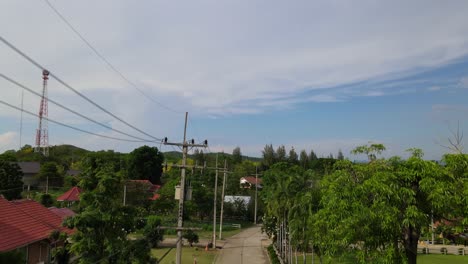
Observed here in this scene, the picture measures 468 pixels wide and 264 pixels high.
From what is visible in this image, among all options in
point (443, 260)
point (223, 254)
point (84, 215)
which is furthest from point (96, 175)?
point (443, 260)

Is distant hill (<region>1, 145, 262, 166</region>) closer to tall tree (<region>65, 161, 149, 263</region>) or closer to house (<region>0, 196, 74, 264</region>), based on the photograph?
house (<region>0, 196, 74, 264</region>)

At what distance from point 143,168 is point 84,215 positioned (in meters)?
69.5

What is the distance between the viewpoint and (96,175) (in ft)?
52.0

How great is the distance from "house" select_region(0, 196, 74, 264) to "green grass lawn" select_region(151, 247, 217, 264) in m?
11.4

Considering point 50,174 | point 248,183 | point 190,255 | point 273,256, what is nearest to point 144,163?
point 50,174

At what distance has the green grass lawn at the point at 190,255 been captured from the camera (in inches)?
1265

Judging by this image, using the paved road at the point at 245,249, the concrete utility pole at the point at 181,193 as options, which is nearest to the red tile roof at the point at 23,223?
the concrete utility pole at the point at 181,193

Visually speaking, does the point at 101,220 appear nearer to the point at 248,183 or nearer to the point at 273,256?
the point at 273,256

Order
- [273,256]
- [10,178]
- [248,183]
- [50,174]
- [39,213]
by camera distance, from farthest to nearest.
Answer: [248,183], [50,174], [10,178], [273,256], [39,213]

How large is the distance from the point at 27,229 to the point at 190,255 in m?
18.5

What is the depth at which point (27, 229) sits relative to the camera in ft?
61.9

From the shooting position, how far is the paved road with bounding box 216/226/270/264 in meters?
33.4

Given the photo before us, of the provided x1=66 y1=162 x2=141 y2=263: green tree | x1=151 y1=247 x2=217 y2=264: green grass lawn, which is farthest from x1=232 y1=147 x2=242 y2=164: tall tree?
x1=66 y1=162 x2=141 y2=263: green tree

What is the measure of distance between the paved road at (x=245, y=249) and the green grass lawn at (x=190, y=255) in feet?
2.65
